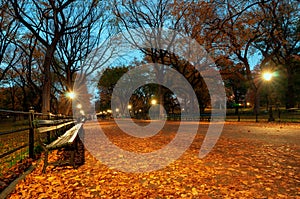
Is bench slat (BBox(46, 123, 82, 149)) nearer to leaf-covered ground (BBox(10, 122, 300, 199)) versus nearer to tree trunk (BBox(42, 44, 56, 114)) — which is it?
leaf-covered ground (BBox(10, 122, 300, 199))

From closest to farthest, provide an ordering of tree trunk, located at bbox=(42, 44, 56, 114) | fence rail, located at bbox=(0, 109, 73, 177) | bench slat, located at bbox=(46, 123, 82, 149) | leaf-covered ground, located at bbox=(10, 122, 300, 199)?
leaf-covered ground, located at bbox=(10, 122, 300, 199) < bench slat, located at bbox=(46, 123, 82, 149) < fence rail, located at bbox=(0, 109, 73, 177) < tree trunk, located at bbox=(42, 44, 56, 114)

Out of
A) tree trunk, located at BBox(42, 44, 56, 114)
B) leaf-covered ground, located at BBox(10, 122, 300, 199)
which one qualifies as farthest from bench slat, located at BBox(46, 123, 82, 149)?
tree trunk, located at BBox(42, 44, 56, 114)

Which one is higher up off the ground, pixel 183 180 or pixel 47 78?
pixel 47 78

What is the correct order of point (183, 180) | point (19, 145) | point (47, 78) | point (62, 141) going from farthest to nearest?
point (47, 78) < point (19, 145) < point (62, 141) < point (183, 180)

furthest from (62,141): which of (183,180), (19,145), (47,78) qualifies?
(47,78)

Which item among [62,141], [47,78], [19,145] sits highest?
[47,78]

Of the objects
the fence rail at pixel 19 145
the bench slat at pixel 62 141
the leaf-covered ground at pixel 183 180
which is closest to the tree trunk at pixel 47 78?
the fence rail at pixel 19 145

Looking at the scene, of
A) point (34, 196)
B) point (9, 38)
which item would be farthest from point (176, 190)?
point (9, 38)

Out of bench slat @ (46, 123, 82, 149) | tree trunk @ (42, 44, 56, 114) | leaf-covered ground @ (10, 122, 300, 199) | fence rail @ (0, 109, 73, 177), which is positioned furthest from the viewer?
tree trunk @ (42, 44, 56, 114)

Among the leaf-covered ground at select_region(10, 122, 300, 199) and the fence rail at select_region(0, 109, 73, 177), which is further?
the fence rail at select_region(0, 109, 73, 177)

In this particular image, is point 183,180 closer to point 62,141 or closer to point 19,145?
point 62,141

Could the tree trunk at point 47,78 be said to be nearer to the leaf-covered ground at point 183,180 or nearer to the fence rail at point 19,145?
the fence rail at point 19,145

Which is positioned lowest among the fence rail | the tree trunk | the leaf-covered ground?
the leaf-covered ground

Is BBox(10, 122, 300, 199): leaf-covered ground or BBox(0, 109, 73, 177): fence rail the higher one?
BBox(0, 109, 73, 177): fence rail
